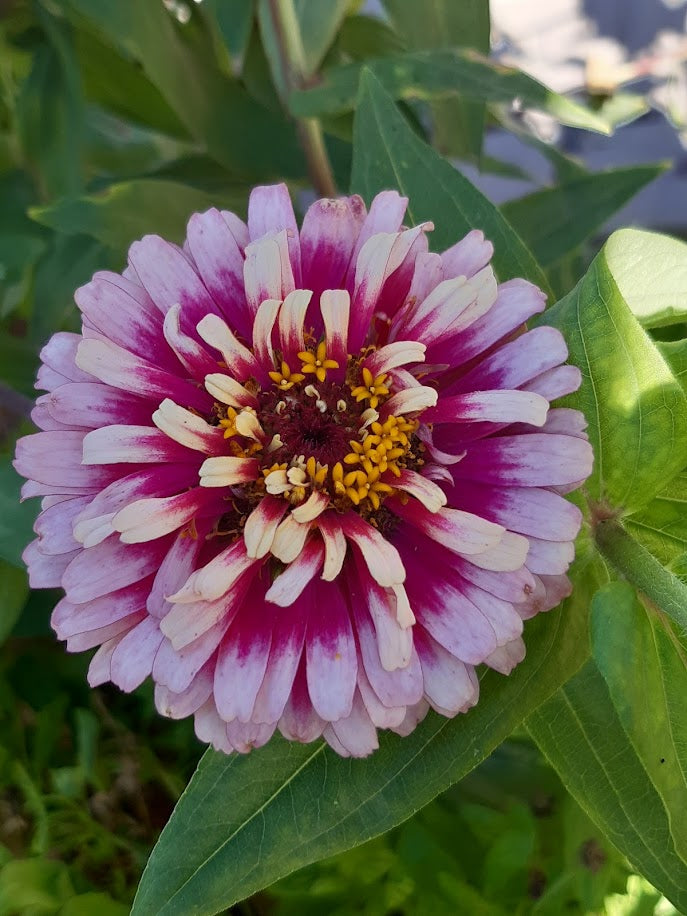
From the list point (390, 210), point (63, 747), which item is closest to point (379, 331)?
point (390, 210)

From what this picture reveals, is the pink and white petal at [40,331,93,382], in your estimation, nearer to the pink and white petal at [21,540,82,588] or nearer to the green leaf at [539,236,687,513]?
the pink and white petal at [21,540,82,588]

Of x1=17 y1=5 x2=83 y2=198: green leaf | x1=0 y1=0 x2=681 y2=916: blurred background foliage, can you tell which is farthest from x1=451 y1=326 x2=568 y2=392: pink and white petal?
x1=17 y1=5 x2=83 y2=198: green leaf

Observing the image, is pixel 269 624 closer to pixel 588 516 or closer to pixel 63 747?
pixel 588 516

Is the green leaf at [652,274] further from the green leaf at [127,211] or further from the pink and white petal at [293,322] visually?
the green leaf at [127,211]

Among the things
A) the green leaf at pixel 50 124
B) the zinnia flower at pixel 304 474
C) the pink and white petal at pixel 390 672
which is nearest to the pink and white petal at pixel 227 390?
the zinnia flower at pixel 304 474

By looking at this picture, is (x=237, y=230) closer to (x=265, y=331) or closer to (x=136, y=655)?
(x=265, y=331)

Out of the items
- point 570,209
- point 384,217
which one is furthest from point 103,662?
point 570,209
